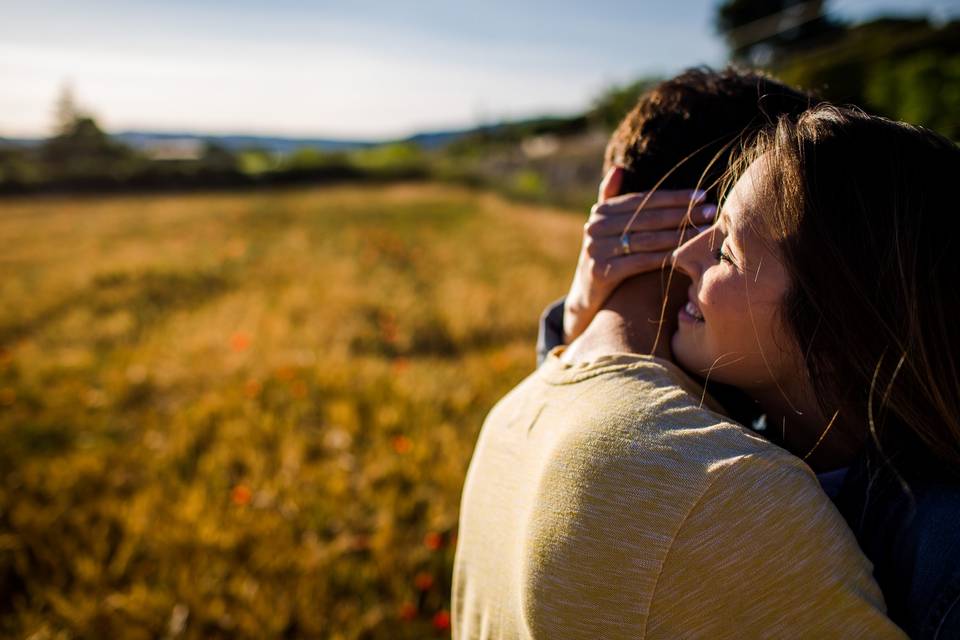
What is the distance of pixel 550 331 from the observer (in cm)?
143

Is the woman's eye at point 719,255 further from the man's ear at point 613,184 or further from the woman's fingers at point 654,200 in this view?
the man's ear at point 613,184

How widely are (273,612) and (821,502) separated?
6.83 ft

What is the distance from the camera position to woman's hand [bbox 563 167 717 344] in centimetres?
108

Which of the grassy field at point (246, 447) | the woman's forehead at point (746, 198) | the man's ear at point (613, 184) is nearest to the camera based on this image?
the woman's forehead at point (746, 198)

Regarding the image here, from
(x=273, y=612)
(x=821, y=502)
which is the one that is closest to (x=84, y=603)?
(x=273, y=612)

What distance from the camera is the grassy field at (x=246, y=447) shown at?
7.53 feet

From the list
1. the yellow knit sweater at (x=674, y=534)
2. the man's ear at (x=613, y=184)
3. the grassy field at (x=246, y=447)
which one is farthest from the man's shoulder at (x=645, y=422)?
the grassy field at (x=246, y=447)

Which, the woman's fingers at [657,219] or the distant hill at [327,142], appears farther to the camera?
the distant hill at [327,142]

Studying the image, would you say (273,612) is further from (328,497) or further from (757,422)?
(757,422)

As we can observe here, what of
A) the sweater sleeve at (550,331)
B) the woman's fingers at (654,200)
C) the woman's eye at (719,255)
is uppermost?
the woman's fingers at (654,200)

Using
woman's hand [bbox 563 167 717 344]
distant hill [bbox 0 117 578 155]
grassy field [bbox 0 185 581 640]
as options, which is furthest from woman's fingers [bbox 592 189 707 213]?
distant hill [bbox 0 117 578 155]

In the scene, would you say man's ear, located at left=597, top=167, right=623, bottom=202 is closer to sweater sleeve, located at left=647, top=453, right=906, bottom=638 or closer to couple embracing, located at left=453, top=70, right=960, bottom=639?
couple embracing, located at left=453, top=70, right=960, bottom=639

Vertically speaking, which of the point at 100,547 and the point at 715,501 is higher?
the point at 715,501

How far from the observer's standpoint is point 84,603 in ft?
7.20
